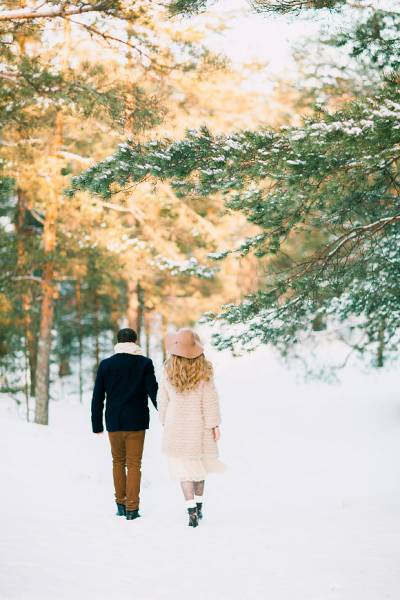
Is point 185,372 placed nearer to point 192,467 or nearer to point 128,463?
point 192,467

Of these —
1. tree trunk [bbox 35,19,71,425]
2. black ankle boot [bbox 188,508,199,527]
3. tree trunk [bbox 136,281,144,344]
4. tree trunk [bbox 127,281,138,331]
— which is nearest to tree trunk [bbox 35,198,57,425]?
tree trunk [bbox 35,19,71,425]

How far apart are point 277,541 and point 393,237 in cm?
437

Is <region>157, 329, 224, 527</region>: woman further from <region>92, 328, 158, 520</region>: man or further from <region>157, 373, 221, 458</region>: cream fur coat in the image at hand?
<region>92, 328, 158, 520</region>: man

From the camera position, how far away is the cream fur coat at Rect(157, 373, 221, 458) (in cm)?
702

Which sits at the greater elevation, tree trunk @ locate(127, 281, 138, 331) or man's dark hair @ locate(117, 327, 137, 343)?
tree trunk @ locate(127, 281, 138, 331)

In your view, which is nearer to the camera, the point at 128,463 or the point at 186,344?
the point at 186,344

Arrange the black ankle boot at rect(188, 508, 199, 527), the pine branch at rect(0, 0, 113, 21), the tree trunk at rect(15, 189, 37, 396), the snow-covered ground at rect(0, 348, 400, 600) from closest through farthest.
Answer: the snow-covered ground at rect(0, 348, 400, 600), the black ankle boot at rect(188, 508, 199, 527), the pine branch at rect(0, 0, 113, 21), the tree trunk at rect(15, 189, 37, 396)

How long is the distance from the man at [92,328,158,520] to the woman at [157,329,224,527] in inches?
10.0

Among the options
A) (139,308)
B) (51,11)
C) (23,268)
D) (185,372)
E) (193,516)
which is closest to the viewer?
(193,516)

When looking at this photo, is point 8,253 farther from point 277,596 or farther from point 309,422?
point 277,596

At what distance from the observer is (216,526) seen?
6.89 m

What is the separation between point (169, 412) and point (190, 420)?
234 mm

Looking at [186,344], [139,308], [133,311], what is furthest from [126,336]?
[139,308]

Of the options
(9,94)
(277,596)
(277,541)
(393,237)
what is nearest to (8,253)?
(9,94)
